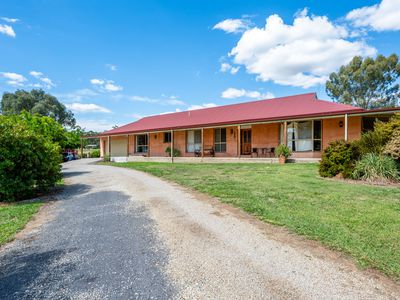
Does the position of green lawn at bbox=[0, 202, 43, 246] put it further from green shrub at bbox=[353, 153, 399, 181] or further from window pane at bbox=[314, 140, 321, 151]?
window pane at bbox=[314, 140, 321, 151]

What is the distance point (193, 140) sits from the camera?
20766mm

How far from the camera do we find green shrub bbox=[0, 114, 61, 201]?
23.0 feet

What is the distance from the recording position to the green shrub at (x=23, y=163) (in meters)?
7.00

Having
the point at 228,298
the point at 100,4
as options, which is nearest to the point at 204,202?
the point at 228,298

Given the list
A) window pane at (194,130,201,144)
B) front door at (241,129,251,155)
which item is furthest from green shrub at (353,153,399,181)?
window pane at (194,130,201,144)

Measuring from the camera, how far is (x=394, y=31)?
22.5 metres

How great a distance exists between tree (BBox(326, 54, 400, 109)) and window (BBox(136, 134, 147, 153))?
30.6 metres

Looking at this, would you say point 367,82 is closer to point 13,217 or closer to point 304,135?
point 304,135

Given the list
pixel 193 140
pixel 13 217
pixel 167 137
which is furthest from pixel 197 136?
pixel 13 217

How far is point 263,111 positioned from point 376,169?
10.9m

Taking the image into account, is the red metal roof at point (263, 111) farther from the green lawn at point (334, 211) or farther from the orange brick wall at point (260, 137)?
the green lawn at point (334, 211)

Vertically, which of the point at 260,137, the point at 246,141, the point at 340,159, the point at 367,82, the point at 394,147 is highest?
the point at 367,82

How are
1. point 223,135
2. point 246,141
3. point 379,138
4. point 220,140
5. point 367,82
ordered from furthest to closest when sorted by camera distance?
point 367,82 < point 220,140 < point 223,135 < point 246,141 < point 379,138

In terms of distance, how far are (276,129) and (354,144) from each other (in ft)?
24.3
